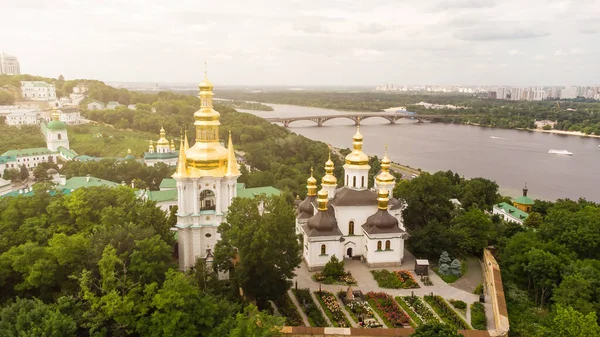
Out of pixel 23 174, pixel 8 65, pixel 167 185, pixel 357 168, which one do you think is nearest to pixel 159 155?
pixel 167 185

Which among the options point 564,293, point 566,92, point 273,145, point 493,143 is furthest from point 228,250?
point 566,92

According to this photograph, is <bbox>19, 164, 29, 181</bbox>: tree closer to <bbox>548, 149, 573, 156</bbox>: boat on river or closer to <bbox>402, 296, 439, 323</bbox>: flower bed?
<bbox>402, 296, 439, 323</bbox>: flower bed

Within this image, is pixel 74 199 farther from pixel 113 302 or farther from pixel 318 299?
pixel 318 299

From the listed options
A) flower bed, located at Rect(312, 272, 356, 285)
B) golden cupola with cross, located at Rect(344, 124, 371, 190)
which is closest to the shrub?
flower bed, located at Rect(312, 272, 356, 285)

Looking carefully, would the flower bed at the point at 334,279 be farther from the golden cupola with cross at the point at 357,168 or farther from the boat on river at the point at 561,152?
the boat on river at the point at 561,152

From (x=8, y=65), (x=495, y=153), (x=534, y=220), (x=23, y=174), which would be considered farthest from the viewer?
(x=8, y=65)

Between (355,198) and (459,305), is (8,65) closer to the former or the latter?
(355,198)

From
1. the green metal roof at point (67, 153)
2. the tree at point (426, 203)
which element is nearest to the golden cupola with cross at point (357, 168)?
the tree at point (426, 203)
